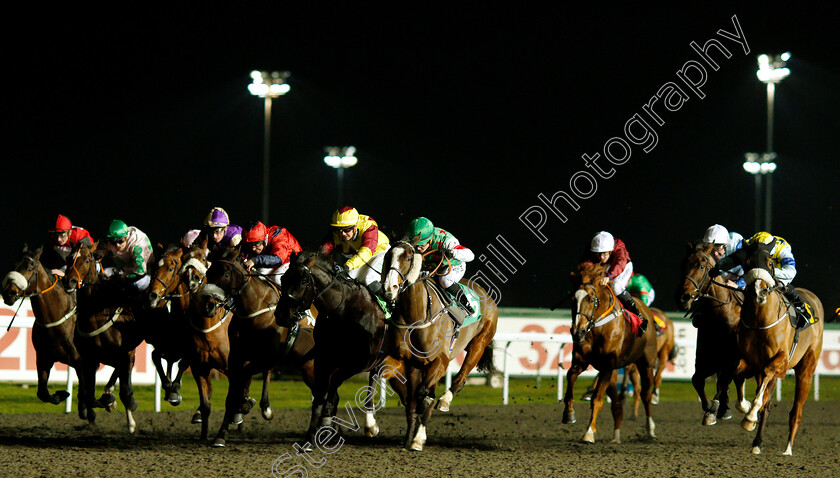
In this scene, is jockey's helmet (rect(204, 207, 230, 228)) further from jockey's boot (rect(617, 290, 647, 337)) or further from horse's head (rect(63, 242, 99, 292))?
jockey's boot (rect(617, 290, 647, 337))

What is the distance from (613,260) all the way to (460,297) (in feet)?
5.85

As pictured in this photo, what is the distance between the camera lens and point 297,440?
309 inches

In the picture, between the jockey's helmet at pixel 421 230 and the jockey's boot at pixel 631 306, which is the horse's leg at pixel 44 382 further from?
the jockey's boot at pixel 631 306

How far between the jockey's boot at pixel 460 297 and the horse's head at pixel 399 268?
832mm

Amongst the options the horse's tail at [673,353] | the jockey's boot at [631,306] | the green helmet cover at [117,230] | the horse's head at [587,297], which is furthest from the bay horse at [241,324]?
the horse's tail at [673,353]

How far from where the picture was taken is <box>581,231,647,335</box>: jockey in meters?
8.45

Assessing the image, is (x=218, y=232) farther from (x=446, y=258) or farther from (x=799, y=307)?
(x=799, y=307)

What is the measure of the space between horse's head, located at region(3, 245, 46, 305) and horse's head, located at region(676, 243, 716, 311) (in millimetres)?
5597

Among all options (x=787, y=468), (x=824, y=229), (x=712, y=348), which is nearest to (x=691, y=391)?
(x=712, y=348)

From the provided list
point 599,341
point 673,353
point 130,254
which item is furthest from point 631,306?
point 673,353

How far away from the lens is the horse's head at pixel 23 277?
290 inches

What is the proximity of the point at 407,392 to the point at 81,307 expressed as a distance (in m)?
3.06

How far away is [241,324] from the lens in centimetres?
725

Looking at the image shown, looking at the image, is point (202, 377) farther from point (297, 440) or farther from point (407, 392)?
point (407, 392)
